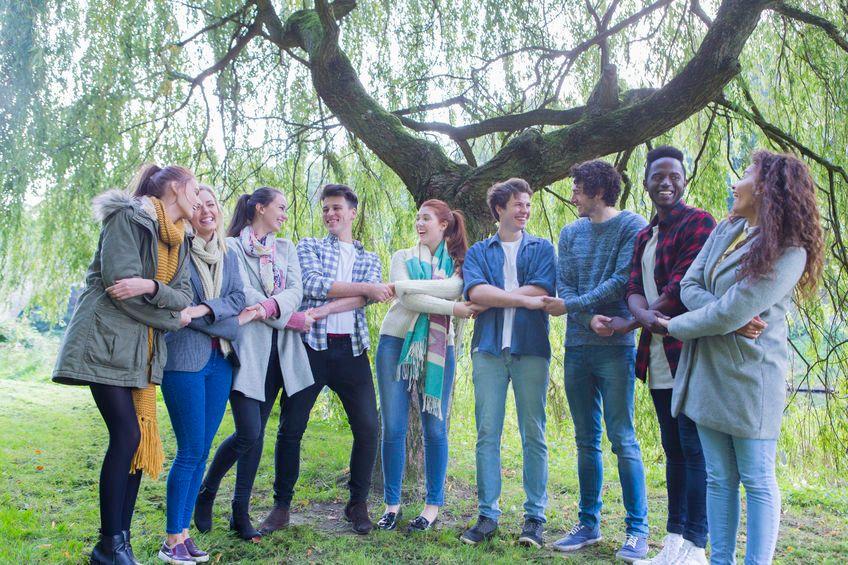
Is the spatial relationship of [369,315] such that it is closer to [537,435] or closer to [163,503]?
[163,503]

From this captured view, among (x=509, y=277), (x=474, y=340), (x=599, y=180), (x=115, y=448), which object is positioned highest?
(x=599, y=180)

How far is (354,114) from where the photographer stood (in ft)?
15.7

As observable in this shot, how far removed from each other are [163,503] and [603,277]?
2810 millimetres

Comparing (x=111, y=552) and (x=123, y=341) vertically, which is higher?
(x=123, y=341)

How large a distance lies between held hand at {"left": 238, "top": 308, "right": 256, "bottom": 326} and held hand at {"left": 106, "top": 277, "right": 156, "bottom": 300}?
53 centimetres

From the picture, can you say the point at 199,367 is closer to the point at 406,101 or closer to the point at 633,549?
the point at 633,549

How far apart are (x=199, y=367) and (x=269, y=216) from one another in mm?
877

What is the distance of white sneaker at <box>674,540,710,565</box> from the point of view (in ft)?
9.37

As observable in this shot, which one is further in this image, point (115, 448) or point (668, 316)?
point (668, 316)

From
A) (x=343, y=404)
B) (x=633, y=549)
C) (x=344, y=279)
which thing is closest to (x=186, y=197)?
(x=344, y=279)

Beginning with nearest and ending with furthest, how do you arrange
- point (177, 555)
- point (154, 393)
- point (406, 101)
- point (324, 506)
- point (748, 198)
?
point (748, 198) → point (154, 393) → point (177, 555) → point (324, 506) → point (406, 101)

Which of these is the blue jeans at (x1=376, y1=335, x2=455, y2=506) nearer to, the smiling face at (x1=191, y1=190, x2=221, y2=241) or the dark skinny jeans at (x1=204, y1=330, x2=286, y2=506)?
the dark skinny jeans at (x1=204, y1=330, x2=286, y2=506)

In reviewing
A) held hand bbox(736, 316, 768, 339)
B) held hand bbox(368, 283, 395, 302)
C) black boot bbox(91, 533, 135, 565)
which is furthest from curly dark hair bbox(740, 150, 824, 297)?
black boot bbox(91, 533, 135, 565)

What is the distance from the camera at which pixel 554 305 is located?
3.29 m
